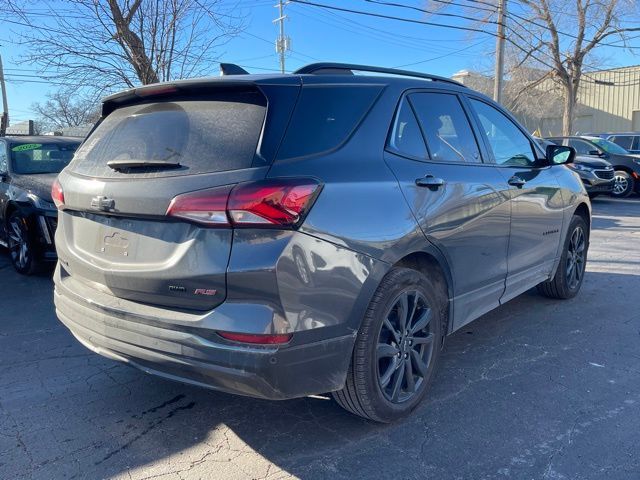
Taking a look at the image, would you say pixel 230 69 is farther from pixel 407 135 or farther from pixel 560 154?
pixel 560 154

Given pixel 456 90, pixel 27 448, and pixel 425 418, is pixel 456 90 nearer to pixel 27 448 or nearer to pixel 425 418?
pixel 425 418

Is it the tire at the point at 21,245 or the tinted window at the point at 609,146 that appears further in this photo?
the tinted window at the point at 609,146

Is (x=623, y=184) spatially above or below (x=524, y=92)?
below

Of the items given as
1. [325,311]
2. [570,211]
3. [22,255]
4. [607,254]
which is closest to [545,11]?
[607,254]

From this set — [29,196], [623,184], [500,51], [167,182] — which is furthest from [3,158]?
[500,51]

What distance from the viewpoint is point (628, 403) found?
331 centimetres

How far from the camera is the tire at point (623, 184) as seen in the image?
15.3 metres

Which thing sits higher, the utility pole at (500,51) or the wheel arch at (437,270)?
the utility pole at (500,51)

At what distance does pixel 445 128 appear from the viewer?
3594 millimetres

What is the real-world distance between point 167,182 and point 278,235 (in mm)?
596

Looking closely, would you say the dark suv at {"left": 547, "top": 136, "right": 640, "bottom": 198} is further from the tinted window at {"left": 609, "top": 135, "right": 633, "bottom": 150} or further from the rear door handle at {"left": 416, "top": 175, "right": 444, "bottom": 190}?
the rear door handle at {"left": 416, "top": 175, "right": 444, "bottom": 190}

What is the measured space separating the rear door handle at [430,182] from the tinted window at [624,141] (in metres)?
16.2

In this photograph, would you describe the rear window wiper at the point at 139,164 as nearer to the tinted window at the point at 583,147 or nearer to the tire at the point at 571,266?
the tire at the point at 571,266

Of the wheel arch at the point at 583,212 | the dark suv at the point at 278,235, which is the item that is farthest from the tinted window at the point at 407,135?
the wheel arch at the point at 583,212
